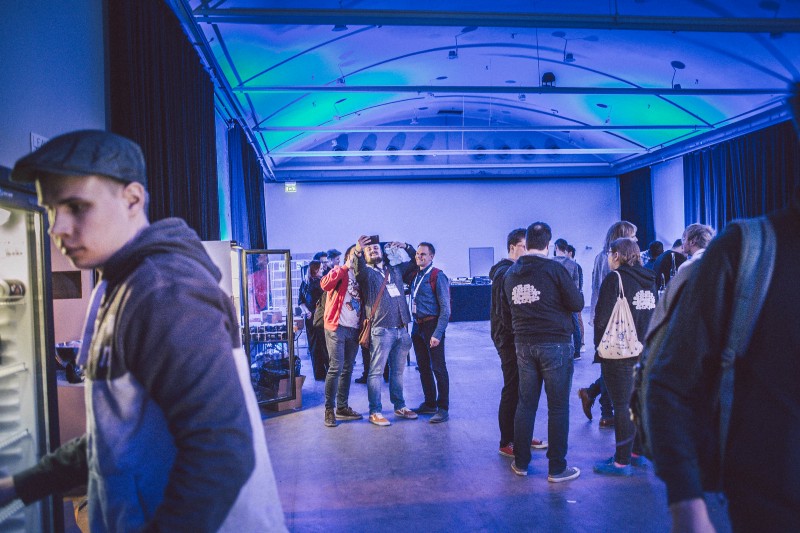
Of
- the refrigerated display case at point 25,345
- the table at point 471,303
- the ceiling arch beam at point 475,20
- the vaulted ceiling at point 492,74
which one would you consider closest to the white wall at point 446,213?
the vaulted ceiling at point 492,74

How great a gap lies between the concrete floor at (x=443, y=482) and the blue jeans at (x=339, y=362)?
11.4 inches

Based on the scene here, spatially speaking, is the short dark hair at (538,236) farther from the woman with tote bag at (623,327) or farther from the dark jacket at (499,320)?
the woman with tote bag at (623,327)

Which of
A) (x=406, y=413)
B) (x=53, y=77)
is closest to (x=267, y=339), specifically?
(x=406, y=413)

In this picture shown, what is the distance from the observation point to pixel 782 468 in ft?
3.31

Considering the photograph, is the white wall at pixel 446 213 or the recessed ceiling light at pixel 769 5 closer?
the recessed ceiling light at pixel 769 5

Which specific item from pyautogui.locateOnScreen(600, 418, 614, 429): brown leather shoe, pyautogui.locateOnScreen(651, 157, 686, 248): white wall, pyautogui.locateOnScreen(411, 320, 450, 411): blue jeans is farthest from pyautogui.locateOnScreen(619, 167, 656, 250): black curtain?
pyautogui.locateOnScreen(411, 320, 450, 411): blue jeans

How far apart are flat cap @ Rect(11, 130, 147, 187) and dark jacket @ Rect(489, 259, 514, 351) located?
3351mm

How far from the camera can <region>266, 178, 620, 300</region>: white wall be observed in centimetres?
1565

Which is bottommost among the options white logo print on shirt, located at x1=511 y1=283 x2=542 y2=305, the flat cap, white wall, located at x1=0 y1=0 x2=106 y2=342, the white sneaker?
the white sneaker

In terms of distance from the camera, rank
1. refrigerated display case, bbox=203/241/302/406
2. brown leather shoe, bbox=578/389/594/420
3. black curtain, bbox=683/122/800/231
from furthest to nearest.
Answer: black curtain, bbox=683/122/800/231, refrigerated display case, bbox=203/241/302/406, brown leather shoe, bbox=578/389/594/420

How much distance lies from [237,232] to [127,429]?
842 cm

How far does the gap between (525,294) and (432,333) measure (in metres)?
1.87

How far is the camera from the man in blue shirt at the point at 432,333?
5324 mm

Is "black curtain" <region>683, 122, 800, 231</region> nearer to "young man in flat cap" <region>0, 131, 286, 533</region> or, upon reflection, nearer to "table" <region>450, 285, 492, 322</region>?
"table" <region>450, 285, 492, 322</region>
